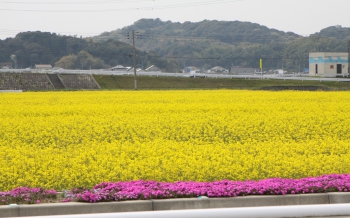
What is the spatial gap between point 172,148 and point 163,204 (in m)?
6.18

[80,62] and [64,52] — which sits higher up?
[64,52]

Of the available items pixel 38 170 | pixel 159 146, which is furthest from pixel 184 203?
pixel 159 146

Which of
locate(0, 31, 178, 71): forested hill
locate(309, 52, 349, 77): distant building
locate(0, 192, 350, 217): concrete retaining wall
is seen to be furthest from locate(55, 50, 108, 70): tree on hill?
locate(0, 192, 350, 217): concrete retaining wall

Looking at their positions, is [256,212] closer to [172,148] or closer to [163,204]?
[163,204]

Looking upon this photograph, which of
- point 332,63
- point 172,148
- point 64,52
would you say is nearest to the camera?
point 172,148

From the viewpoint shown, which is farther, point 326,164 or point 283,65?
point 283,65

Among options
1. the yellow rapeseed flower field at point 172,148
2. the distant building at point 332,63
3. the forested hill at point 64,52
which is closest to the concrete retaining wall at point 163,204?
the yellow rapeseed flower field at point 172,148

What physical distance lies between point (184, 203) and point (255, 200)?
109 cm

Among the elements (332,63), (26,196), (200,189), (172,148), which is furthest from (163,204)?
(332,63)

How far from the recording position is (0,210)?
8672 mm

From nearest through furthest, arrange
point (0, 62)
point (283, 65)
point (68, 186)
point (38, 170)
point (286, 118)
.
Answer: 1. point (68, 186)
2. point (38, 170)
3. point (286, 118)
4. point (0, 62)
5. point (283, 65)

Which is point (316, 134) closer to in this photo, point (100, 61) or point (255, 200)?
point (255, 200)

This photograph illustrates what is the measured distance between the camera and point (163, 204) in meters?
9.12

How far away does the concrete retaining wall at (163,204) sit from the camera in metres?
8.85
